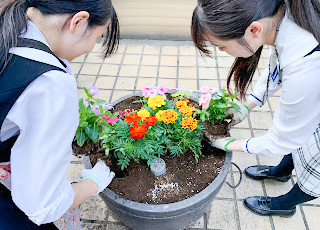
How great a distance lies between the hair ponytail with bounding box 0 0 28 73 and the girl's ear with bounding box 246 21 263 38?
0.73m

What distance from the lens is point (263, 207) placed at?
1833 mm

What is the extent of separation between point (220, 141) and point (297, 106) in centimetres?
49

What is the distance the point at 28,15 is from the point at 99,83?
1.95 metres

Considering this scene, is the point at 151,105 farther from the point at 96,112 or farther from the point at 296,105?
the point at 296,105

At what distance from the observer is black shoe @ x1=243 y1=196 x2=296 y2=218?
1.81 m

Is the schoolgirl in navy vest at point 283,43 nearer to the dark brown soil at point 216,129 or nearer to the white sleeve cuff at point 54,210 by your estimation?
the dark brown soil at point 216,129

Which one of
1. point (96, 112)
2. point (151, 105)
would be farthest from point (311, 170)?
point (96, 112)

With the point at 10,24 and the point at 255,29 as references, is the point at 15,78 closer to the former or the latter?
the point at 10,24

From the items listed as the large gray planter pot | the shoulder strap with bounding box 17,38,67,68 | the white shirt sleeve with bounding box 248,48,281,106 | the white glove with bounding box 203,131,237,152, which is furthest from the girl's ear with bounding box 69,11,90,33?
the white shirt sleeve with bounding box 248,48,281,106

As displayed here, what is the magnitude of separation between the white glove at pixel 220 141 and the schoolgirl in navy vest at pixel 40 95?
81 cm

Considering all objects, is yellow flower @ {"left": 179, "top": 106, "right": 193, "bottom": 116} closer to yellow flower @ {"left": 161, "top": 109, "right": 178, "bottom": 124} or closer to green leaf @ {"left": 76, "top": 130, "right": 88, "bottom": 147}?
yellow flower @ {"left": 161, "top": 109, "right": 178, "bottom": 124}

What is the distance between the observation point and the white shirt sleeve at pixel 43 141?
0.73m

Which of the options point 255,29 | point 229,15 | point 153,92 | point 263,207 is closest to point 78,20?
point 229,15

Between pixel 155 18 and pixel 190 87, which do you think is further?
pixel 155 18
